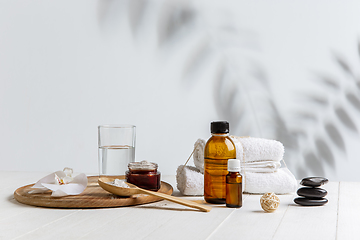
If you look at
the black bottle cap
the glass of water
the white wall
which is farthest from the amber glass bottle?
the white wall

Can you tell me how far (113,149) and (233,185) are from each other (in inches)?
12.6

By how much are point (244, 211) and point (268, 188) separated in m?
0.18

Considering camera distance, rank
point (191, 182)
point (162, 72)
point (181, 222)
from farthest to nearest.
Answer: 1. point (162, 72)
2. point (191, 182)
3. point (181, 222)

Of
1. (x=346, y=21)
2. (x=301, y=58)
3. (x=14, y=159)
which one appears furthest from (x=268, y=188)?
(x=14, y=159)

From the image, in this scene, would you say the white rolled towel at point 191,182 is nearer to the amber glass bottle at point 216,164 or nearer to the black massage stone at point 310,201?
the amber glass bottle at point 216,164

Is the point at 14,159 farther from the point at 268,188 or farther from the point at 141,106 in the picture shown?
the point at 268,188

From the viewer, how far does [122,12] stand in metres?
1.44

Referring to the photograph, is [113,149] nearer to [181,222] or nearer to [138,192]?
[138,192]

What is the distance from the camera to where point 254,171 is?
99cm

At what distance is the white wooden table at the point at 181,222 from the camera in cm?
66

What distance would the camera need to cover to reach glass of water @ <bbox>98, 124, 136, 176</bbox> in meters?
0.98

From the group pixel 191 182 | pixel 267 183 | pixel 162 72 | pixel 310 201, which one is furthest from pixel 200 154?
pixel 162 72

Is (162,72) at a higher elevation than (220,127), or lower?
higher

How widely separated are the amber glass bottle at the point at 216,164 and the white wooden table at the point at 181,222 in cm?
4
